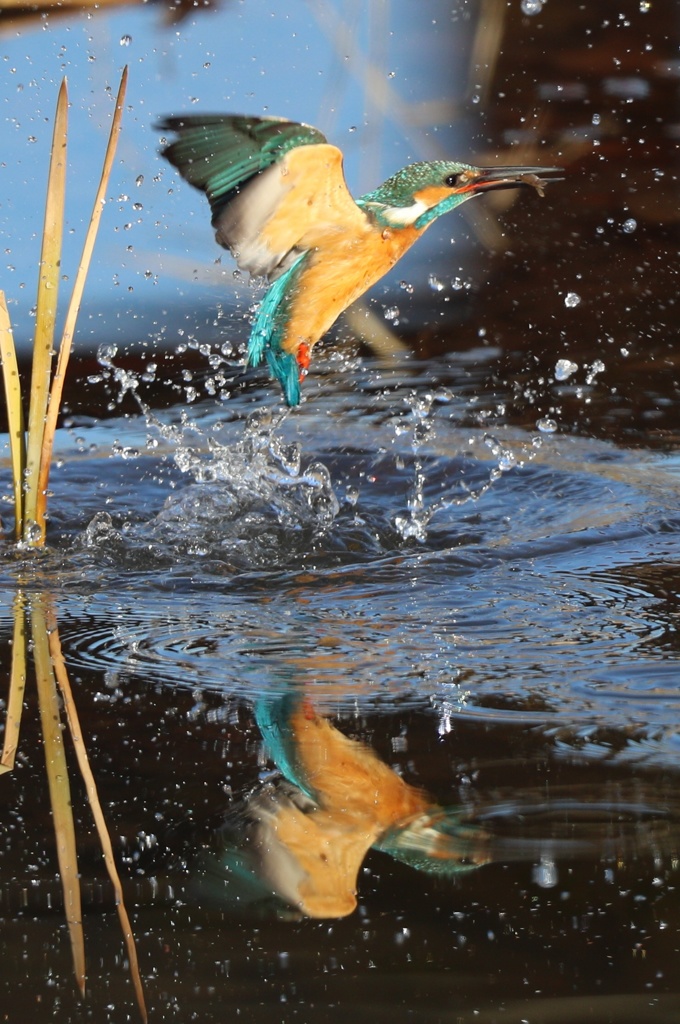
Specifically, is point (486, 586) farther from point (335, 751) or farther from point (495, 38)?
point (495, 38)

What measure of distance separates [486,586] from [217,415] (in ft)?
4.89

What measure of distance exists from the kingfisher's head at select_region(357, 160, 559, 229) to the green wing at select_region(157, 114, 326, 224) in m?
0.32

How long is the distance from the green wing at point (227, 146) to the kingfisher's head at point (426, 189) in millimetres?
317

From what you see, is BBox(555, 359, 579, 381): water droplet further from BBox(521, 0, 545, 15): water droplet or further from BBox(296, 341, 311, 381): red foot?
BBox(521, 0, 545, 15): water droplet

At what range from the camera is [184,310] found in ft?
14.5

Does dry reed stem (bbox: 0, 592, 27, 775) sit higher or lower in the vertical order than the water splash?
lower

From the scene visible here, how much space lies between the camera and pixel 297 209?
7.65 feet

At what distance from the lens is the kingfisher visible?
2197 mm

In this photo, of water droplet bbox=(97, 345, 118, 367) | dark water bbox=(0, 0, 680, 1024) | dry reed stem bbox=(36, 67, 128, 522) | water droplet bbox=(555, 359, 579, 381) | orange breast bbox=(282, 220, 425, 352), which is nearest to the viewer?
dark water bbox=(0, 0, 680, 1024)

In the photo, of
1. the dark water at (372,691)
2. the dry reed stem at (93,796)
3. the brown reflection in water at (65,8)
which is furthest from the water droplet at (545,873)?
the brown reflection in water at (65,8)

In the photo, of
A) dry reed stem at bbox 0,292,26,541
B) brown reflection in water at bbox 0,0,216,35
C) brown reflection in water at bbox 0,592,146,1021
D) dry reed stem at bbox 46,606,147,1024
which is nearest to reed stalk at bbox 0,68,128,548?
dry reed stem at bbox 0,292,26,541

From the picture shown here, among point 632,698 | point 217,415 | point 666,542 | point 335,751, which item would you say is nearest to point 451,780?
point 335,751

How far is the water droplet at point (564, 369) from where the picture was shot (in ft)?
12.1

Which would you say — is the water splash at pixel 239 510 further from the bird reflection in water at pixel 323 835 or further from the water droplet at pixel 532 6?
the water droplet at pixel 532 6
